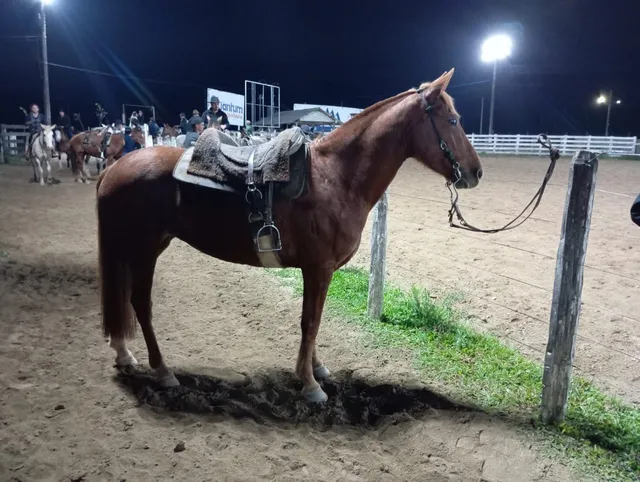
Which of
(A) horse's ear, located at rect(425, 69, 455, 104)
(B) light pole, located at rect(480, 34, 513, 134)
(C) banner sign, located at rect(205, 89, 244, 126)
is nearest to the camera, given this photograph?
(A) horse's ear, located at rect(425, 69, 455, 104)

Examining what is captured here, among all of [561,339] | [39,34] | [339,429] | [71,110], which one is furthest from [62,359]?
[71,110]

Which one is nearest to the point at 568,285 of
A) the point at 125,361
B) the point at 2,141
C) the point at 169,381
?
the point at 169,381

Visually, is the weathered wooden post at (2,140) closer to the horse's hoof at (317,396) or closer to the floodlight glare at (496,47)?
the horse's hoof at (317,396)

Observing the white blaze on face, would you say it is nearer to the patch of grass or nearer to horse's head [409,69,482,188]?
the patch of grass

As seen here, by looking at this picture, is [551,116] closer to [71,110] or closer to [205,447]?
[71,110]

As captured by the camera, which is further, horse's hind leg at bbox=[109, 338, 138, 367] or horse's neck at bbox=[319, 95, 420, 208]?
horse's hind leg at bbox=[109, 338, 138, 367]

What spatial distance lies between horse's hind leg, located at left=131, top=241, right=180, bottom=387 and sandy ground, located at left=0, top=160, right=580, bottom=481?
0.12m

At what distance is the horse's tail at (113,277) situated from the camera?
3.47m

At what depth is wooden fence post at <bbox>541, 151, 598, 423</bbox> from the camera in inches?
109

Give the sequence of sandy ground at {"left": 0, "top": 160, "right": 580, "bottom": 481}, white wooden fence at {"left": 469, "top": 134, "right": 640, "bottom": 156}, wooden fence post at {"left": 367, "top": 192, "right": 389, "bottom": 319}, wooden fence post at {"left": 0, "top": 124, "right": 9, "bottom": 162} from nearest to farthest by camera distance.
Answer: sandy ground at {"left": 0, "top": 160, "right": 580, "bottom": 481} < wooden fence post at {"left": 367, "top": 192, "right": 389, "bottom": 319} < wooden fence post at {"left": 0, "top": 124, "right": 9, "bottom": 162} < white wooden fence at {"left": 469, "top": 134, "right": 640, "bottom": 156}

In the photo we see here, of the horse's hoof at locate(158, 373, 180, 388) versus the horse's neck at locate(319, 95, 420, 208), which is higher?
the horse's neck at locate(319, 95, 420, 208)

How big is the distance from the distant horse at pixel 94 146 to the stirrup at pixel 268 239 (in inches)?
549

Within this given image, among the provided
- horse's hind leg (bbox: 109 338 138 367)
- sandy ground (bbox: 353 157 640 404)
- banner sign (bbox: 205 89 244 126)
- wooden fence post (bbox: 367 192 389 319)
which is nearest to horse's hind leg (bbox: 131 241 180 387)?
horse's hind leg (bbox: 109 338 138 367)

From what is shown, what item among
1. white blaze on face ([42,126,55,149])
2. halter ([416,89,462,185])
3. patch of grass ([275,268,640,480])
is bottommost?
patch of grass ([275,268,640,480])
